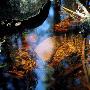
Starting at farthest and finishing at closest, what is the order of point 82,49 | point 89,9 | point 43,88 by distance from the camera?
point 89,9 < point 82,49 < point 43,88

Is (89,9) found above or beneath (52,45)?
above

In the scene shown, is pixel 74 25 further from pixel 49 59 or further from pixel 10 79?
pixel 10 79

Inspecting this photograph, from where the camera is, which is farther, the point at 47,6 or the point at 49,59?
the point at 47,6

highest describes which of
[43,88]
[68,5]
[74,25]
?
[68,5]

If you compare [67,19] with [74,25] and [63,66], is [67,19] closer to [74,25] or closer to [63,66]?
[74,25]

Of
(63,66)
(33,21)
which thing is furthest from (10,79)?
(33,21)

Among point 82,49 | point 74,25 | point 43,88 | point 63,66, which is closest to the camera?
point 43,88

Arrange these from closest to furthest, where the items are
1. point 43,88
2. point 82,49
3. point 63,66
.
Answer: point 43,88 < point 63,66 < point 82,49

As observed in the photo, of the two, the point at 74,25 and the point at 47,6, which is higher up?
the point at 47,6

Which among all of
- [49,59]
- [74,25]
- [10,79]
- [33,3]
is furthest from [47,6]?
[10,79]
